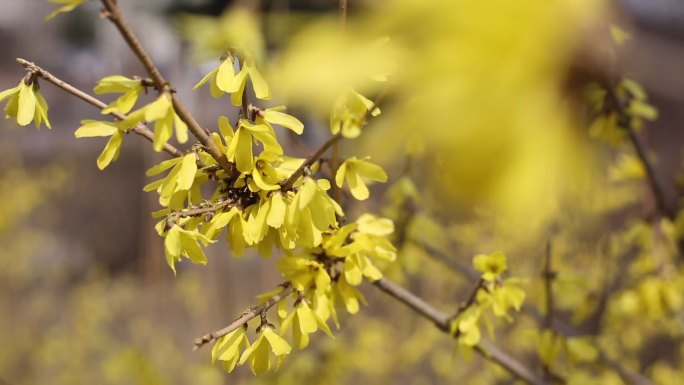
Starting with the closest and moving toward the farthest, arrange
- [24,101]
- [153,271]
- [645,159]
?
[24,101] < [645,159] < [153,271]

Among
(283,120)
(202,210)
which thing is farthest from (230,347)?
(283,120)

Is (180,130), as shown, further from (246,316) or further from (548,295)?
(548,295)

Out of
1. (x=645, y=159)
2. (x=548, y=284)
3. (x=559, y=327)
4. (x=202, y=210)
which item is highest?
(x=202, y=210)

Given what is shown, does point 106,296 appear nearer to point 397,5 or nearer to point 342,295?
point 342,295

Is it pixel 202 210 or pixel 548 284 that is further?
pixel 548 284

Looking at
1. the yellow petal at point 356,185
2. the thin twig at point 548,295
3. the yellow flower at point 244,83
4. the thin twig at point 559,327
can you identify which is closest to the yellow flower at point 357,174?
the yellow petal at point 356,185

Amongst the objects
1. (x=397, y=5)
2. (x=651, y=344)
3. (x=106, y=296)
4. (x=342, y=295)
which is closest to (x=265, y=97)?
(x=342, y=295)
